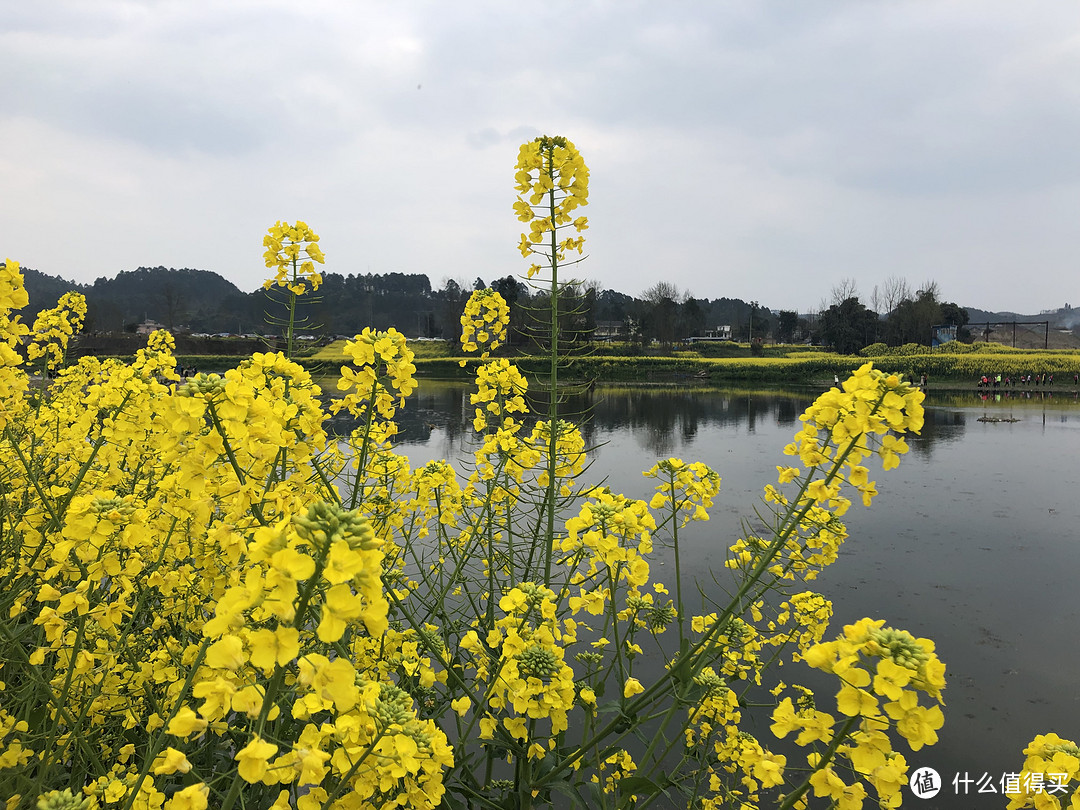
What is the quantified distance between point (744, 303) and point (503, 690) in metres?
122

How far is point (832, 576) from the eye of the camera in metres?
7.49

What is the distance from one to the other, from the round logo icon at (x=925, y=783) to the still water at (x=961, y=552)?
0.09 m

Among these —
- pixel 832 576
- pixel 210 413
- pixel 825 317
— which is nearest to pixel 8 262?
pixel 210 413

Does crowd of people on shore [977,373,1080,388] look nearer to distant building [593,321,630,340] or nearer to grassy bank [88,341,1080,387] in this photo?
grassy bank [88,341,1080,387]

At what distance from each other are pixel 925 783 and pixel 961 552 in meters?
5.58

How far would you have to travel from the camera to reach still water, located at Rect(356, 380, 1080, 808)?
16.0 feet

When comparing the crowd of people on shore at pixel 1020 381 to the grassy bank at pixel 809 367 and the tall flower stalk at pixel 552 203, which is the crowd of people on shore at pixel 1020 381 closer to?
the grassy bank at pixel 809 367

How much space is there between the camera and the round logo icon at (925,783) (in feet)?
13.4

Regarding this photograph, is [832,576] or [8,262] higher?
[8,262]

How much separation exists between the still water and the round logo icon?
0.28 ft

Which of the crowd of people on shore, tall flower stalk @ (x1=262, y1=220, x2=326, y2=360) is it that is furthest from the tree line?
the crowd of people on shore

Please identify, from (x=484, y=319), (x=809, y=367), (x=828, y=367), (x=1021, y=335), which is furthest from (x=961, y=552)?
(x=1021, y=335)

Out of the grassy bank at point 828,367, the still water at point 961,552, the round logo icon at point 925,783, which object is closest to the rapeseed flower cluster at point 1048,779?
the still water at point 961,552

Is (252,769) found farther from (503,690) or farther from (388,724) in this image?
(503,690)
